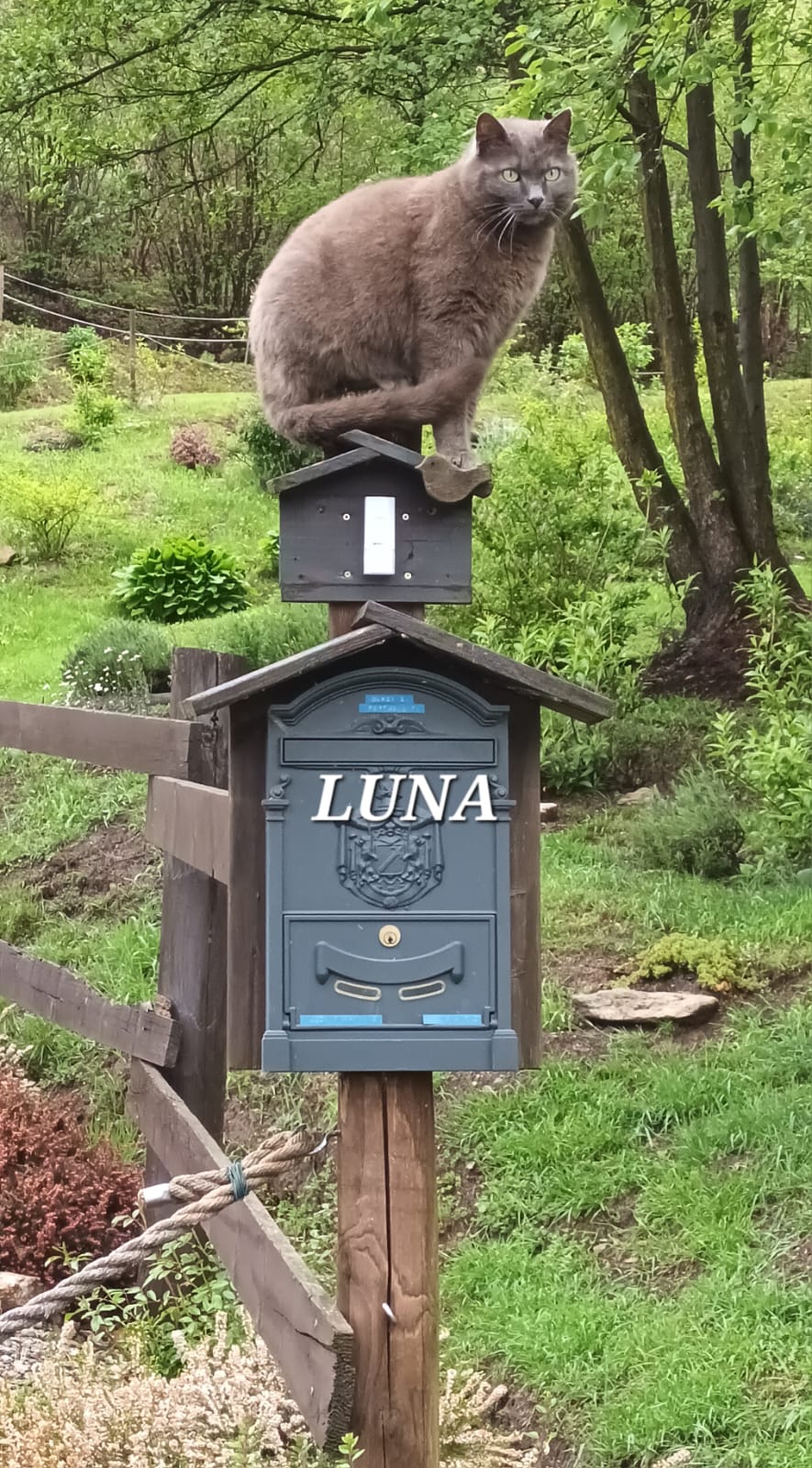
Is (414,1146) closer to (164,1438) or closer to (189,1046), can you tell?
(164,1438)

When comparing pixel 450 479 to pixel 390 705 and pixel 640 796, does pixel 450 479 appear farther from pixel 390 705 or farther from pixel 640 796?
pixel 640 796

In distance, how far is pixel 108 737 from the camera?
3.34 meters

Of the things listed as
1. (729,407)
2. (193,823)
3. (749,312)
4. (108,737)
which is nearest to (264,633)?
(729,407)

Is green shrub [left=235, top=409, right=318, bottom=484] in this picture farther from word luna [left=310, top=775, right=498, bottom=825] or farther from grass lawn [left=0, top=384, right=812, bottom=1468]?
word luna [left=310, top=775, right=498, bottom=825]

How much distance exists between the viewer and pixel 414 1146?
2033 mm

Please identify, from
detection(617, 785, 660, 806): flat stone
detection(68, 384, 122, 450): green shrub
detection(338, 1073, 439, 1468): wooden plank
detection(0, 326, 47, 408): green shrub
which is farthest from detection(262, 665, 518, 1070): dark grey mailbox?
detection(0, 326, 47, 408): green shrub

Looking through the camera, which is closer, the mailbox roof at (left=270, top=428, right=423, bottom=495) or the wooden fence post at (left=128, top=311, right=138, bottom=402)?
the mailbox roof at (left=270, top=428, right=423, bottom=495)

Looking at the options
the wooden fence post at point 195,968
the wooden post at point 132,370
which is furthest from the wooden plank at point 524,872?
the wooden post at point 132,370

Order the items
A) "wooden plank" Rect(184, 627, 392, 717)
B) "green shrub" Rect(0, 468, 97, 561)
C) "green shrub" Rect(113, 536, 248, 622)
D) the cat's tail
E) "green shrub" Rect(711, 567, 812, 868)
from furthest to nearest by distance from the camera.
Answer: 1. "green shrub" Rect(0, 468, 97, 561)
2. "green shrub" Rect(113, 536, 248, 622)
3. "green shrub" Rect(711, 567, 812, 868)
4. the cat's tail
5. "wooden plank" Rect(184, 627, 392, 717)

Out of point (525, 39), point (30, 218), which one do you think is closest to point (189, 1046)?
point (525, 39)

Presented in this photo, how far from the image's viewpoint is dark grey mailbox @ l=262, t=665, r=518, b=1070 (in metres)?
1.90

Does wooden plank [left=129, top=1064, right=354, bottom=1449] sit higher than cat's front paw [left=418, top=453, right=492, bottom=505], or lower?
lower

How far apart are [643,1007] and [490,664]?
117 inches

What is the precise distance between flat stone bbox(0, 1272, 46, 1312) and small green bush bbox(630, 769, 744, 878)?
3.34m
